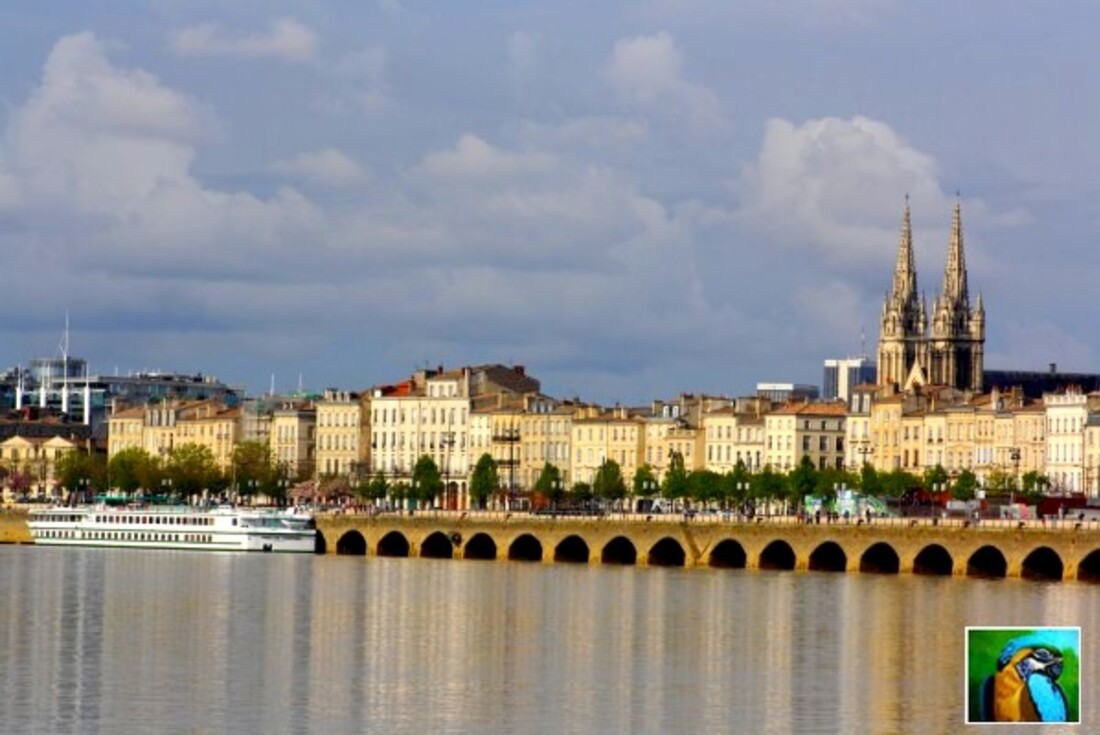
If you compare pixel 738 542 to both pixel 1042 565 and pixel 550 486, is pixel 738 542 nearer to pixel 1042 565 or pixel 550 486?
pixel 1042 565

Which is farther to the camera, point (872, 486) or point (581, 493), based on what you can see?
point (581, 493)

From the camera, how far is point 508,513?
438ft

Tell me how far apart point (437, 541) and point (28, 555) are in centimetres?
1772

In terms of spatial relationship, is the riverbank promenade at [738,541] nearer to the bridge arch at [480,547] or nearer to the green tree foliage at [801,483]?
the bridge arch at [480,547]

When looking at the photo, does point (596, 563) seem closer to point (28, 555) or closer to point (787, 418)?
point (28, 555)

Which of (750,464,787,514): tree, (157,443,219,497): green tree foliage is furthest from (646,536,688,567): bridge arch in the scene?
(157,443,219,497): green tree foliage

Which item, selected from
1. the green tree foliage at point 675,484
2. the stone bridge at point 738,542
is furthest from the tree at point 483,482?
the stone bridge at point 738,542

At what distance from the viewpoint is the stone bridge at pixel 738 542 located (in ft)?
353

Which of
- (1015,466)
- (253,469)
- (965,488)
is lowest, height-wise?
(965,488)

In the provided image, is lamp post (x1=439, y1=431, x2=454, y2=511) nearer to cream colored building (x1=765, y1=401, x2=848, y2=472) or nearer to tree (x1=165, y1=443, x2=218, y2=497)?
tree (x1=165, y1=443, x2=218, y2=497)

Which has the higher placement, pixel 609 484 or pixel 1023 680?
pixel 609 484

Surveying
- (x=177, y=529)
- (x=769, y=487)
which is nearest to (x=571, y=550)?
(x=769, y=487)

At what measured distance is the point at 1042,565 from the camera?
110m

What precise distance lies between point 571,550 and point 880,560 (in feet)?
55.0
